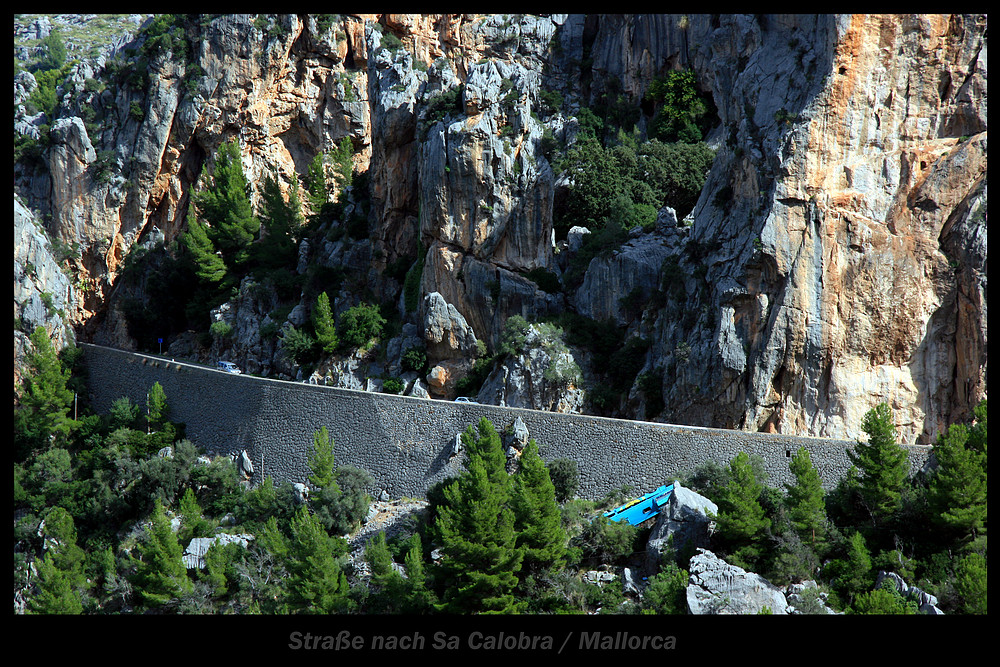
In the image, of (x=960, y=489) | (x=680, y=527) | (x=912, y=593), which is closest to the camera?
(x=912, y=593)

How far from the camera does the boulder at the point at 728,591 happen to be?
18.8 meters

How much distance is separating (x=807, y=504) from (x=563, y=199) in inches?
841

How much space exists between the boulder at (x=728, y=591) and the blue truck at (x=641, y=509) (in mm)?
2929

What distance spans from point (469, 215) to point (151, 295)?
1867 cm

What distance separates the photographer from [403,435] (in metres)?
27.3

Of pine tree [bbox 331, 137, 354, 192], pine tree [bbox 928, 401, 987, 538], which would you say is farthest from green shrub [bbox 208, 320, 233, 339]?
pine tree [bbox 928, 401, 987, 538]

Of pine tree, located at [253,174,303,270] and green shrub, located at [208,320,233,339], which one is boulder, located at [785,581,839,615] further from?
pine tree, located at [253,174,303,270]

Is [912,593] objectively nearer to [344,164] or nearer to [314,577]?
[314,577]

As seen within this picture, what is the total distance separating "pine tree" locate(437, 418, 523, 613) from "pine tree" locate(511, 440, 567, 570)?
0.29m

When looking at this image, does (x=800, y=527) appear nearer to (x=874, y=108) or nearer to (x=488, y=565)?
(x=488, y=565)

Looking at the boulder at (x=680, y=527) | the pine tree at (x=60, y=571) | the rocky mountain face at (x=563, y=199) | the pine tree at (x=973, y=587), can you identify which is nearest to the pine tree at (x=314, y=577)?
the pine tree at (x=60, y=571)

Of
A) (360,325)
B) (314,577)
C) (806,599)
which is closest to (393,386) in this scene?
(360,325)
